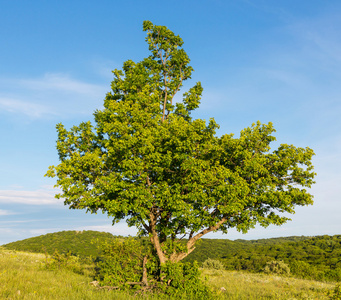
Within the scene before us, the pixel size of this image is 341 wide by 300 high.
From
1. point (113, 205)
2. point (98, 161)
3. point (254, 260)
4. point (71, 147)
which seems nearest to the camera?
point (113, 205)

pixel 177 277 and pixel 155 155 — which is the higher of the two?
pixel 155 155

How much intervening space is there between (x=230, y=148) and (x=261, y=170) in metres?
2.53

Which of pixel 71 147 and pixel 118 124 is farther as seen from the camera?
pixel 71 147

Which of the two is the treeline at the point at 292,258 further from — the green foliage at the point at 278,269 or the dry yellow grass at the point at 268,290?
the dry yellow grass at the point at 268,290

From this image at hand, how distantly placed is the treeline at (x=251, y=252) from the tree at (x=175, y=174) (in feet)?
82.1

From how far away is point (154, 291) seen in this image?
16469mm

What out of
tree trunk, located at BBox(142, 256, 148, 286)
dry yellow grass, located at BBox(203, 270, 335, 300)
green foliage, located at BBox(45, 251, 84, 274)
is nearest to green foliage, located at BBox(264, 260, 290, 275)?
dry yellow grass, located at BBox(203, 270, 335, 300)

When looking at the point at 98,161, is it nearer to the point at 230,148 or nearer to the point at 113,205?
the point at 113,205

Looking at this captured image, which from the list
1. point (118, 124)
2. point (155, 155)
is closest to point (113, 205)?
point (155, 155)

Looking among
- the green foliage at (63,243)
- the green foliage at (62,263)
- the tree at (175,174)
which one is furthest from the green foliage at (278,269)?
the green foliage at (63,243)

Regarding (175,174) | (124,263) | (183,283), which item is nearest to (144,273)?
(124,263)

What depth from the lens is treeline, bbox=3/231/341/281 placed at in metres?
43.8

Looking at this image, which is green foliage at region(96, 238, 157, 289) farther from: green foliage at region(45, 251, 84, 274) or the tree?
green foliage at region(45, 251, 84, 274)

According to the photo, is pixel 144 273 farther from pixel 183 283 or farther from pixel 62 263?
pixel 62 263
